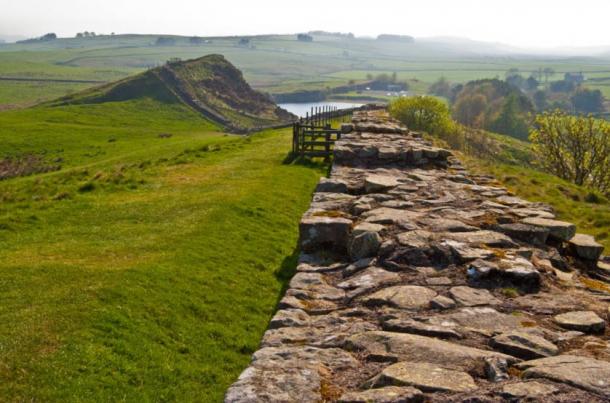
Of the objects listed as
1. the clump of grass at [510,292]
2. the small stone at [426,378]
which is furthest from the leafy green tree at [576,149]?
the small stone at [426,378]

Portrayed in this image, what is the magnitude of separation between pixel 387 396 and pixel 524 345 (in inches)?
76.7

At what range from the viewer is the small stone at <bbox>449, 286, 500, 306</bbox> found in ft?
23.4

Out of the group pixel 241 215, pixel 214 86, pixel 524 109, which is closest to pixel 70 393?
pixel 241 215

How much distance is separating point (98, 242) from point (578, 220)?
17.6 m

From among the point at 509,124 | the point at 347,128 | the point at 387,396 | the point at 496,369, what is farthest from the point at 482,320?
the point at 509,124

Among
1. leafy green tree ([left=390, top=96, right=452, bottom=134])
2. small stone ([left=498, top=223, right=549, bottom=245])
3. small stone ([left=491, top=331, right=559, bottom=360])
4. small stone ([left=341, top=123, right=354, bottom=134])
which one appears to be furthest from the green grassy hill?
leafy green tree ([left=390, top=96, right=452, bottom=134])

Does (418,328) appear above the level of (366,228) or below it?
below

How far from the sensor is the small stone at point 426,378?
5039 mm

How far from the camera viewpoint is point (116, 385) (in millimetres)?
9695

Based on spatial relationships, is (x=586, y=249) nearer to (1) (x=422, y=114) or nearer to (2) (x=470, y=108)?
(1) (x=422, y=114)

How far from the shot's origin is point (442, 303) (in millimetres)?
7109

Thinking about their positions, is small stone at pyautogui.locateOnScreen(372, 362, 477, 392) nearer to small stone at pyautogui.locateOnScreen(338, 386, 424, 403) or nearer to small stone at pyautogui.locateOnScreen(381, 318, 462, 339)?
small stone at pyautogui.locateOnScreen(338, 386, 424, 403)

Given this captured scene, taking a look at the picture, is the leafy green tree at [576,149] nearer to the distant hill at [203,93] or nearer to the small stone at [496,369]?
the small stone at [496,369]

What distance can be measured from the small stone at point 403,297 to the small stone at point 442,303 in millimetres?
84
